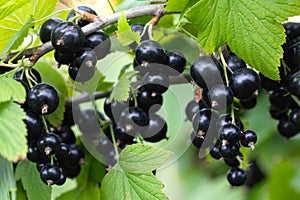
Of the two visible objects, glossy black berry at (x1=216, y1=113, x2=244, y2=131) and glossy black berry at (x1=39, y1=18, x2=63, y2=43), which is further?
glossy black berry at (x1=39, y1=18, x2=63, y2=43)

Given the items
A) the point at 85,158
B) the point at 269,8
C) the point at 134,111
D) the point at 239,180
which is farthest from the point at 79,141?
the point at 269,8

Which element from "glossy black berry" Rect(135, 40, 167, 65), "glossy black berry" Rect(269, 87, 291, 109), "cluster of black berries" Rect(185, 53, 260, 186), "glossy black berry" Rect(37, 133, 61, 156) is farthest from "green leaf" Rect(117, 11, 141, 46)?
"glossy black berry" Rect(269, 87, 291, 109)

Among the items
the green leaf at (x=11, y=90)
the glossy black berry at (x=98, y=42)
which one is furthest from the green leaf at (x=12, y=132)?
the glossy black berry at (x=98, y=42)

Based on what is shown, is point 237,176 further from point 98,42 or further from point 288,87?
point 98,42

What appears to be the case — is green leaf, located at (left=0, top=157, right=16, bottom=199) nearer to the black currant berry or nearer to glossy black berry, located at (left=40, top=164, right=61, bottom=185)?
glossy black berry, located at (left=40, top=164, right=61, bottom=185)

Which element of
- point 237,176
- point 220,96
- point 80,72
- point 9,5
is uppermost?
point 9,5

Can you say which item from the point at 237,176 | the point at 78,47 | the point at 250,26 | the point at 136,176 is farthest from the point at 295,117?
the point at 78,47

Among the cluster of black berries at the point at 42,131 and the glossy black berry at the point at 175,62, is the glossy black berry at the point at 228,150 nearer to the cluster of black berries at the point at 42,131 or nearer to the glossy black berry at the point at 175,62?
the glossy black berry at the point at 175,62
